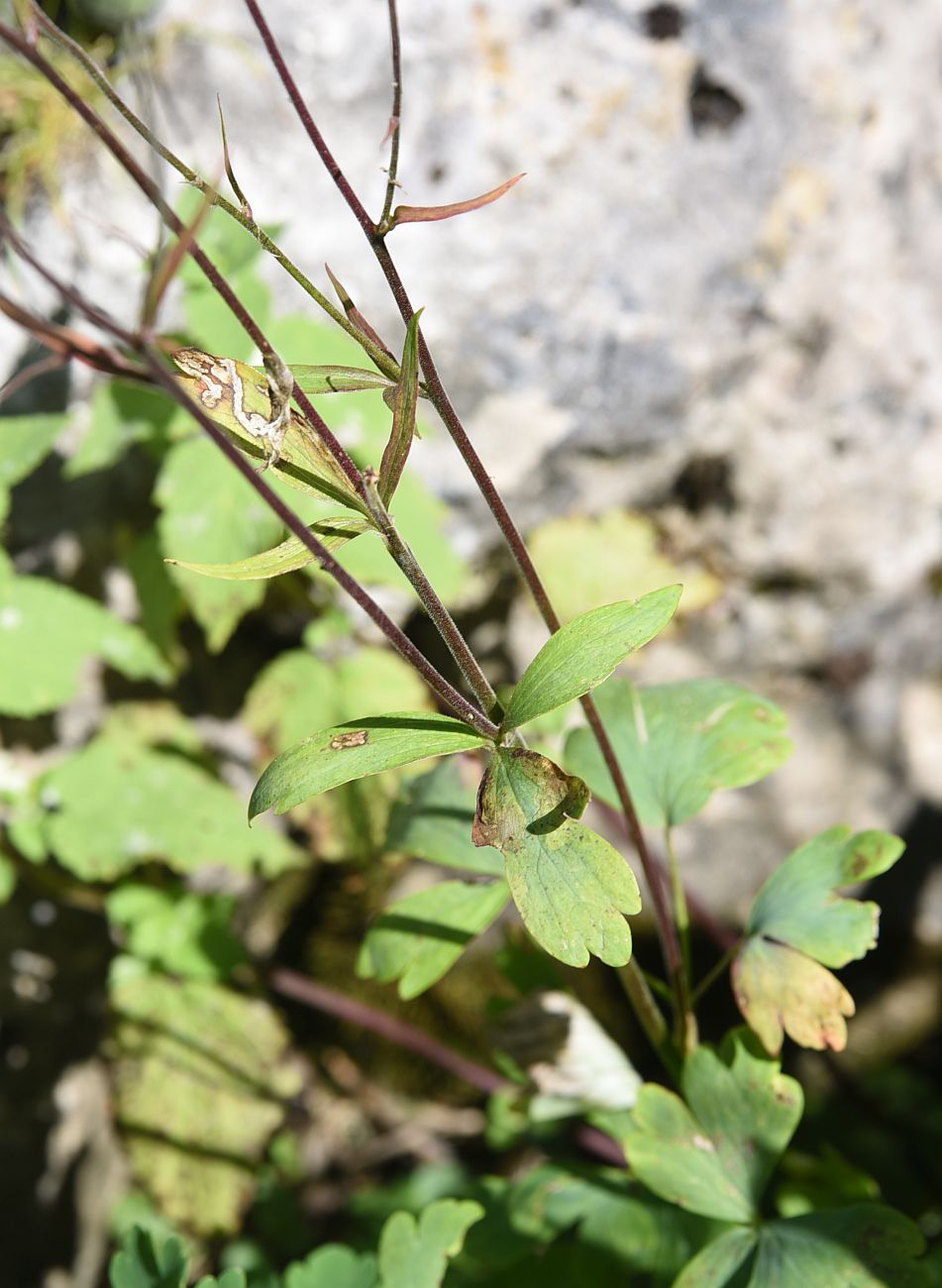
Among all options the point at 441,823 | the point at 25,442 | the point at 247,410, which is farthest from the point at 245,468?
the point at 25,442

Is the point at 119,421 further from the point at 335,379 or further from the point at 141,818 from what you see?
the point at 335,379

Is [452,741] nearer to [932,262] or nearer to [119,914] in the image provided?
[119,914]

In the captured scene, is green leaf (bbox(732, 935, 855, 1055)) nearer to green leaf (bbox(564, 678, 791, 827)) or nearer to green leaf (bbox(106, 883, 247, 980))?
green leaf (bbox(564, 678, 791, 827))

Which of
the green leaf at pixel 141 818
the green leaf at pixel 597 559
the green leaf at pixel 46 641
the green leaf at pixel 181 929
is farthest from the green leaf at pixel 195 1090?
the green leaf at pixel 597 559

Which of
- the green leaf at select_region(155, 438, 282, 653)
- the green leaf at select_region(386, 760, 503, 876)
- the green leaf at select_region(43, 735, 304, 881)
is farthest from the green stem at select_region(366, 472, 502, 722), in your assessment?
the green leaf at select_region(43, 735, 304, 881)

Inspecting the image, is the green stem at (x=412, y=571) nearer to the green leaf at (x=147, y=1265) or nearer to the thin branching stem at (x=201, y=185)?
the thin branching stem at (x=201, y=185)

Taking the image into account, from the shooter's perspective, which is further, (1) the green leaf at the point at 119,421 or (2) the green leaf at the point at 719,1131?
(1) the green leaf at the point at 119,421

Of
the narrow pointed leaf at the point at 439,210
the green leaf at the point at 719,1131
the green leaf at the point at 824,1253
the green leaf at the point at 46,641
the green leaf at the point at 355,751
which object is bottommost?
the green leaf at the point at 824,1253

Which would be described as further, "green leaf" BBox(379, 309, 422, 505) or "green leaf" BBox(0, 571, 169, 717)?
"green leaf" BBox(0, 571, 169, 717)

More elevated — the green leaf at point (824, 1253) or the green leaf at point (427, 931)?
the green leaf at point (427, 931)
